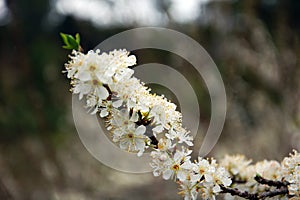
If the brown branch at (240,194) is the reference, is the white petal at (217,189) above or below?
below

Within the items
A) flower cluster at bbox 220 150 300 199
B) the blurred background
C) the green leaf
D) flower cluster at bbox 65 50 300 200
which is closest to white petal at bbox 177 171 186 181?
flower cluster at bbox 65 50 300 200

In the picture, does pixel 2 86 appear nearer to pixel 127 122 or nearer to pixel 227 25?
pixel 227 25

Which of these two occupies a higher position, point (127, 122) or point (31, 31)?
point (31, 31)

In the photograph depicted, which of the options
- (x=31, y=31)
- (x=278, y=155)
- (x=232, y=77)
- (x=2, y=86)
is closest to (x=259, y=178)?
(x=278, y=155)

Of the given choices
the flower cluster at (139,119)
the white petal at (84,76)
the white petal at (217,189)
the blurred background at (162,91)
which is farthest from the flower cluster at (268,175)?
the blurred background at (162,91)

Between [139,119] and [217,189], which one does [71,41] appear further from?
[217,189]

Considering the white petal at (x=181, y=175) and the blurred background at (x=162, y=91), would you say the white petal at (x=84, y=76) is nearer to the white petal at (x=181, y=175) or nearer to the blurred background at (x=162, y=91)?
the white petal at (x=181, y=175)

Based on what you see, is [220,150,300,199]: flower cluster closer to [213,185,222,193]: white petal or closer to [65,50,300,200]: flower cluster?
[65,50,300,200]: flower cluster
